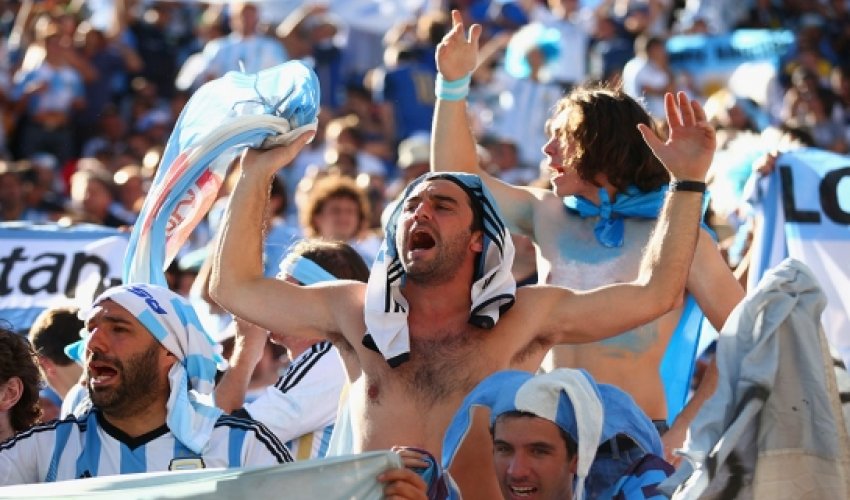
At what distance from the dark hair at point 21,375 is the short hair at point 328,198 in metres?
3.63

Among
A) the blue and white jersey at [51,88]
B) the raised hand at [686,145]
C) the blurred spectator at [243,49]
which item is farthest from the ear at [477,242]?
the blurred spectator at [243,49]

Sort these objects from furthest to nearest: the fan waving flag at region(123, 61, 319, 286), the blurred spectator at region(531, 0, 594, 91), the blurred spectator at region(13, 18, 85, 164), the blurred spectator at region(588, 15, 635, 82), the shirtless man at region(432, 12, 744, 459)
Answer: the blurred spectator at region(588, 15, 635, 82), the blurred spectator at region(531, 0, 594, 91), the blurred spectator at region(13, 18, 85, 164), the shirtless man at region(432, 12, 744, 459), the fan waving flag at region(123, 61, 319, 286)

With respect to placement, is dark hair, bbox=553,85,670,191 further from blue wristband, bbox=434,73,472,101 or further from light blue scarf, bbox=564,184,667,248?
blue wristband, bbox=434,73,472,101

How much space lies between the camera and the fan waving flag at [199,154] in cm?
578

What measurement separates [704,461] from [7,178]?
7.47 m

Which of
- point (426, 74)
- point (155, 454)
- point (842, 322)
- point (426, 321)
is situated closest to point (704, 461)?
point (426, 321)

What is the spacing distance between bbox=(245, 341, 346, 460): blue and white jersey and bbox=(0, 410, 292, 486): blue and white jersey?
1.05 meters

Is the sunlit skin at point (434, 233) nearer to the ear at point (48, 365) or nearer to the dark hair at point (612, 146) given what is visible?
the dark hair at point (612, 146)

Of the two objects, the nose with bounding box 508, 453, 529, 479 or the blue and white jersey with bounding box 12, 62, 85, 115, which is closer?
the nose with bounding box 508, 453, 529, 479

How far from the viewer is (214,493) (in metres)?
4.35

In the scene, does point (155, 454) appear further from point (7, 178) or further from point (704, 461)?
point (7, 178)

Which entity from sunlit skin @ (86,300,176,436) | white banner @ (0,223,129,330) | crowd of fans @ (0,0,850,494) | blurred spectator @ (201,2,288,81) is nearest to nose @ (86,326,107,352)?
sunlit skin @ (86,300,176,436)

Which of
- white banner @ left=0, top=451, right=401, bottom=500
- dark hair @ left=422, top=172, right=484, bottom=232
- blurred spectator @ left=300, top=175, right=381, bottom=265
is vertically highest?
dark hair @ left=422, top=172, right=484, bottom=232

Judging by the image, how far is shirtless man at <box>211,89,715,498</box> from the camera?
5.13m
